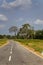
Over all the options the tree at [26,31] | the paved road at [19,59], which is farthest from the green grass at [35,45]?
the tree at [26,31]

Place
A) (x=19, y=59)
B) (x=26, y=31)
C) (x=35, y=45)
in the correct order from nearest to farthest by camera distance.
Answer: (x=19, y=59) → (x=35, y=45) → (x=26, y=31)

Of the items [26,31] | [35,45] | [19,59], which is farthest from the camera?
[26,31]

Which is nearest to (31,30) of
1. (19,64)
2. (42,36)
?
(42,36)

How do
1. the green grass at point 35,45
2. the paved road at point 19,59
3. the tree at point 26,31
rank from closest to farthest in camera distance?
the paved road at point 19,59
the green grass at point 35,45
the tree at point 26,31

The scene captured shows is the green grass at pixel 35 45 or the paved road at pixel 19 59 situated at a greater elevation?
the paved road at pixel 19 59

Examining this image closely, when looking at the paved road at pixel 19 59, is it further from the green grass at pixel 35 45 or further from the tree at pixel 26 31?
the tree at pixel 26 31

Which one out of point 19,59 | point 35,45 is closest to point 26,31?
point 35,45

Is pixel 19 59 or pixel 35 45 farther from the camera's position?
pixel 35 45

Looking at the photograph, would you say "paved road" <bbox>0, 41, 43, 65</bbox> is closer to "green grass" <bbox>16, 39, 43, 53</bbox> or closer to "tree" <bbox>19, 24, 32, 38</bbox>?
"green grass" <bbox>16, 39, 43, 53</bbox>

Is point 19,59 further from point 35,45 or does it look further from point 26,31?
point 26,31

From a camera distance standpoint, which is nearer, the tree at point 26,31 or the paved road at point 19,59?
the paved road at point 19,59

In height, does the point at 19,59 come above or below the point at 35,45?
above

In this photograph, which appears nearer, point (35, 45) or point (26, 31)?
point (35, 45)

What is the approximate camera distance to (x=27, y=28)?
159 meters
